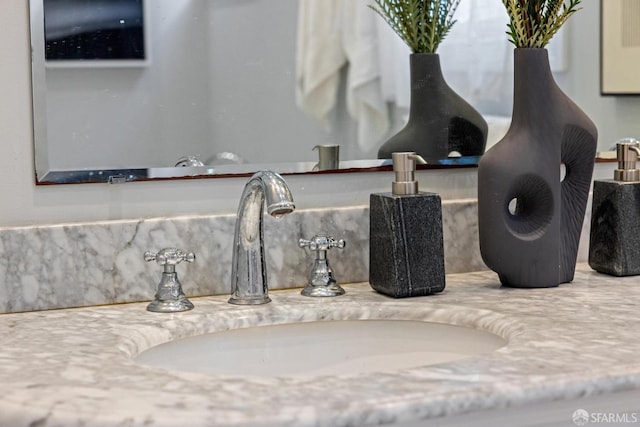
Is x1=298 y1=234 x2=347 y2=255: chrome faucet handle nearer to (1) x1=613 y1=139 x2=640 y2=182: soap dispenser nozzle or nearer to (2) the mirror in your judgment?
(2) the mirror

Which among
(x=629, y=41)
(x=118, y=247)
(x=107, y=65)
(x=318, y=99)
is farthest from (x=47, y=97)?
(x=629, y=41)

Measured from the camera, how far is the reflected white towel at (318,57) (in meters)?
1.28

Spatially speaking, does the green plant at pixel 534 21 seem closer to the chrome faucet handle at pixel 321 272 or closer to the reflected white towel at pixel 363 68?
the reflected white towel at pixel 363 68

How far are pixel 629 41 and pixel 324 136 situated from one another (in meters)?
0.52

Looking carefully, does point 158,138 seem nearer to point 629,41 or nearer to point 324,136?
point 324,136

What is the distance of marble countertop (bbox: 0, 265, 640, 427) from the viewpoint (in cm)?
77

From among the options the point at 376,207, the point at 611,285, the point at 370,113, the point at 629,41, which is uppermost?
the point at 629,41

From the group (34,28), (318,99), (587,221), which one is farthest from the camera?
(587,221)

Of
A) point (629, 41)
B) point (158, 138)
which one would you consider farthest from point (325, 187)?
point (629, 41)

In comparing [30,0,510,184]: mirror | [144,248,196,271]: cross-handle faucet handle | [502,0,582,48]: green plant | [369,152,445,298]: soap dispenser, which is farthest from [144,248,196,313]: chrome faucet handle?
[502,0,582,48]: green plant

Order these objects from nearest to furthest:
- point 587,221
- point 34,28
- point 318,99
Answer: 1. point 34,28
2. point 318,99
3. point 587,221

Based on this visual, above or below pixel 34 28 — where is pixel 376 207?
below

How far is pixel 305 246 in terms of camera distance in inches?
48.3

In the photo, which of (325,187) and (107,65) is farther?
(325,187)
